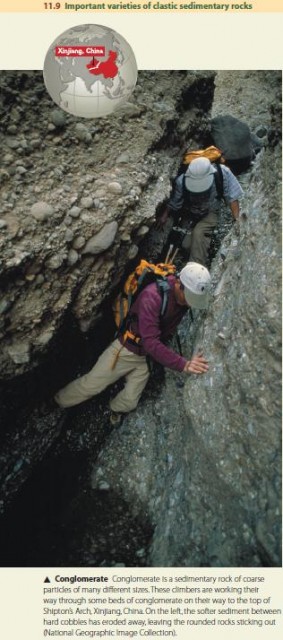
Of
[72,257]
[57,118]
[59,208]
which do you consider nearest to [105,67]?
[57,118]

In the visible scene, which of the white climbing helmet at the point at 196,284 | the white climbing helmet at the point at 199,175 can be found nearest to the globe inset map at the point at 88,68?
the white climbing helmet at the point at 199,175

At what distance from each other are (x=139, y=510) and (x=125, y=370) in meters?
1.62

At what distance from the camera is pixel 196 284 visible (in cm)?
368

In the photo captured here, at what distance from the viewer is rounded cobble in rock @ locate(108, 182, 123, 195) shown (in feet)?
12.9

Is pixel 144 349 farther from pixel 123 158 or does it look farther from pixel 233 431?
pixel 123 158

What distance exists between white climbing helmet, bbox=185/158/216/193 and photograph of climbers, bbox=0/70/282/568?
18 mm

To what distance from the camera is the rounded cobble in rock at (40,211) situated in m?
3.51

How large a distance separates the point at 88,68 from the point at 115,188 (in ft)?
3.34

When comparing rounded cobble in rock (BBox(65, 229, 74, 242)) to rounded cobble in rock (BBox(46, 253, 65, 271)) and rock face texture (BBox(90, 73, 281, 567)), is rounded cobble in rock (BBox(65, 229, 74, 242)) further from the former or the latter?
rock face texture (BBox(90, 73, 281, 567))

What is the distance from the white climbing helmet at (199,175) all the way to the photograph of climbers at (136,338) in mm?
18

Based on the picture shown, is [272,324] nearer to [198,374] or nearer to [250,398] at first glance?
[250,398]

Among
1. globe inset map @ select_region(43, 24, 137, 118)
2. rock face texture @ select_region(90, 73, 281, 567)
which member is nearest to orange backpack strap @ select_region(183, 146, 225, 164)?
rock face texture @ select_region(90, 73, 281, 567)

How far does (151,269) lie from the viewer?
4.11 meters
